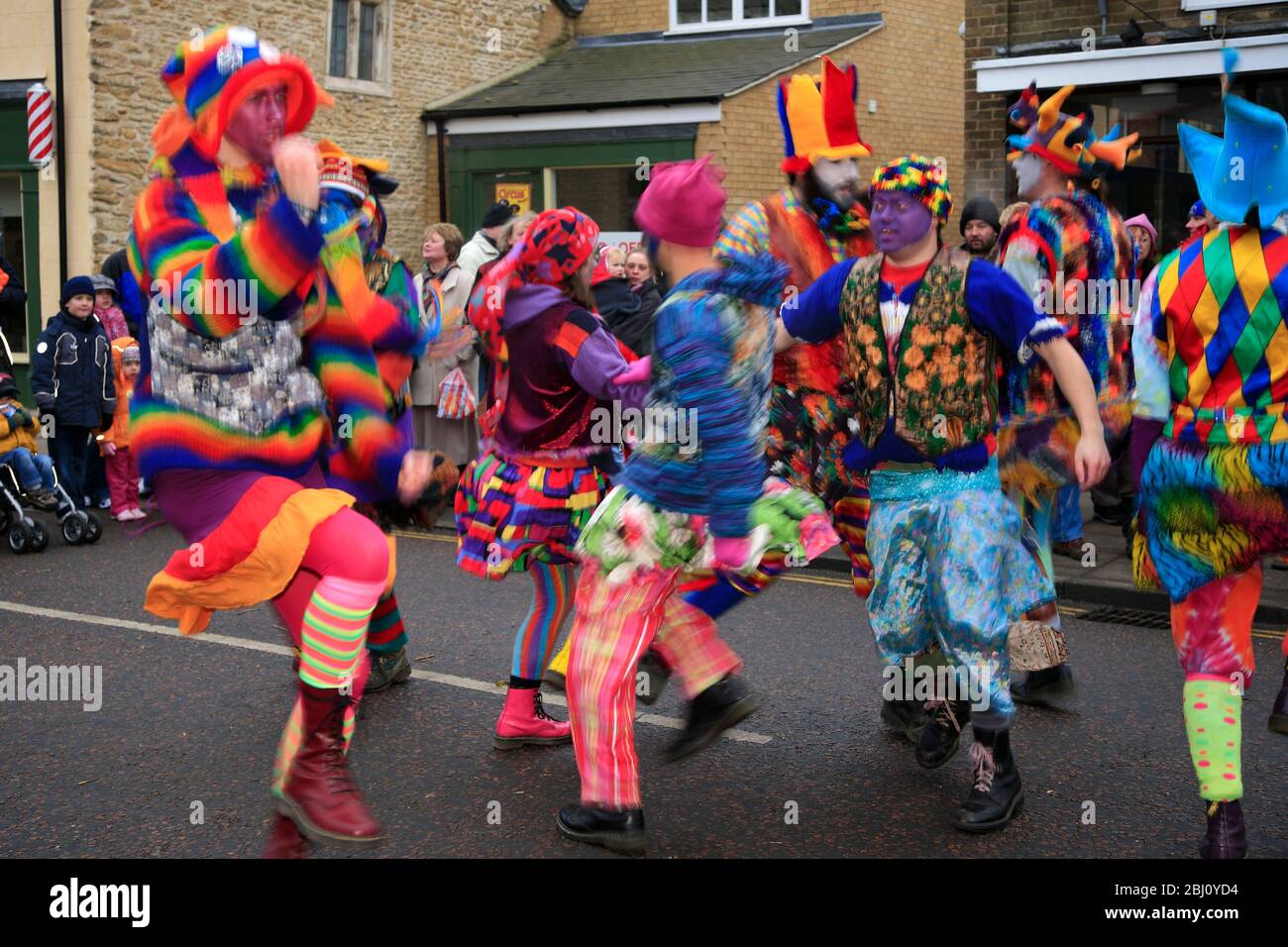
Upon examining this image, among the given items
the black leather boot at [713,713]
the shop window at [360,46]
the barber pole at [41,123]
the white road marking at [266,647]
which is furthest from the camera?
the shop window at [360,46]

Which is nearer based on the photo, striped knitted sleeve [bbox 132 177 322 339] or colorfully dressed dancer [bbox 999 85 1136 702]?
striped knitted sleeve [bbox 132 177 322 339]

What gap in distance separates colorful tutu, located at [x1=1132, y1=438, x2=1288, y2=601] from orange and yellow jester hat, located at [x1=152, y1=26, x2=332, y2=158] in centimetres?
254

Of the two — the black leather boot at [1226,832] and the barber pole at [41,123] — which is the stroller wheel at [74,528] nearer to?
the barber pole at [41,123]

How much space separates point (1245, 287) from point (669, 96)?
46.1 ft

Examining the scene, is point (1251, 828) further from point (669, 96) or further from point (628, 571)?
point (669, 96)

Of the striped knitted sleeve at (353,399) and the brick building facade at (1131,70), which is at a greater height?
the brick building facade at (1131,70)

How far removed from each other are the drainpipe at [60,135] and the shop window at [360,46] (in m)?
3.56

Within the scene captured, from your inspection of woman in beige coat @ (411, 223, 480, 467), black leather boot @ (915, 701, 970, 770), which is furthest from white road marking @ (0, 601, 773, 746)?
woman in beige coat @ (411, 223, 480, 467)

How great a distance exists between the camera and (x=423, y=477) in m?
3.85

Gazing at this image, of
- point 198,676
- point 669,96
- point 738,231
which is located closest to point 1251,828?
point 738,231

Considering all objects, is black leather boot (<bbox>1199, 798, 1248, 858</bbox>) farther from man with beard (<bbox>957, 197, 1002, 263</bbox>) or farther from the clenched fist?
man with beard (<bbox>957, 197, 1002, 263</bbox>)

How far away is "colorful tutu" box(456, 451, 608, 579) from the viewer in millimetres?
4902

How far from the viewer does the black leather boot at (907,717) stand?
Answer: 5223mm

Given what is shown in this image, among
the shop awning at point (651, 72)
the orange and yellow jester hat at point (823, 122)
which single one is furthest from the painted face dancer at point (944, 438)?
the shop awning at point (651, 72)
